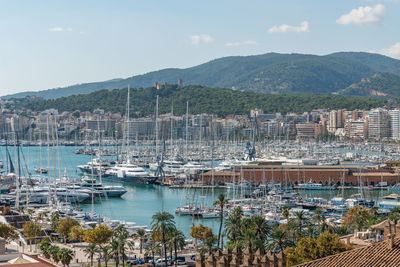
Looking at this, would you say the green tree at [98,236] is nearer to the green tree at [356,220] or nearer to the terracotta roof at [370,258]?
the green tree at [356,220]

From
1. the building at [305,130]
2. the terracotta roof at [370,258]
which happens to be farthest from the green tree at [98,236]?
the building at [305,130]

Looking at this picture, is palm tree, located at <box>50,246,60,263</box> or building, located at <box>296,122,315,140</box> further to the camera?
building, located at <box>296,122,315,140</box>

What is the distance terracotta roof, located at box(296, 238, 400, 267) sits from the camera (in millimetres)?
12398

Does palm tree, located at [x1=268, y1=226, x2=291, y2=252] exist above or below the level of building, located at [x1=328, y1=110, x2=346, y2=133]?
below

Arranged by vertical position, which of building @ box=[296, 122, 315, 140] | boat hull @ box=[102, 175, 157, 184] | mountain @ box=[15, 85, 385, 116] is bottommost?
boat hull @ box=[102, 175, 157, 184]

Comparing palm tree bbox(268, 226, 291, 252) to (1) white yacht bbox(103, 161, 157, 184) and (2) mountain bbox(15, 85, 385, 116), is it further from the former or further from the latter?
(2) mountain bbox(15, 85, 385, 116)

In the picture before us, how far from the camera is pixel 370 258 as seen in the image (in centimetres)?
1259

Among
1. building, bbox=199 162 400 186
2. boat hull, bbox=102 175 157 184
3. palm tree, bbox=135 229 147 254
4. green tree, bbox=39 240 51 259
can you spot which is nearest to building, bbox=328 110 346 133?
building, bbox=199 162 400 186

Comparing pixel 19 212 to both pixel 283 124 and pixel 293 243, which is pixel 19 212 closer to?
pixel 293 243

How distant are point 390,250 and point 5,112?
19431cm

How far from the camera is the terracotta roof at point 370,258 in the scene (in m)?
A: 12.4

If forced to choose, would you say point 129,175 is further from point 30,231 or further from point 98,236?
point 98,236

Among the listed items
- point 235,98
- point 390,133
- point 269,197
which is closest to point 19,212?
point 269,197

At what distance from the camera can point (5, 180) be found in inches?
2459
